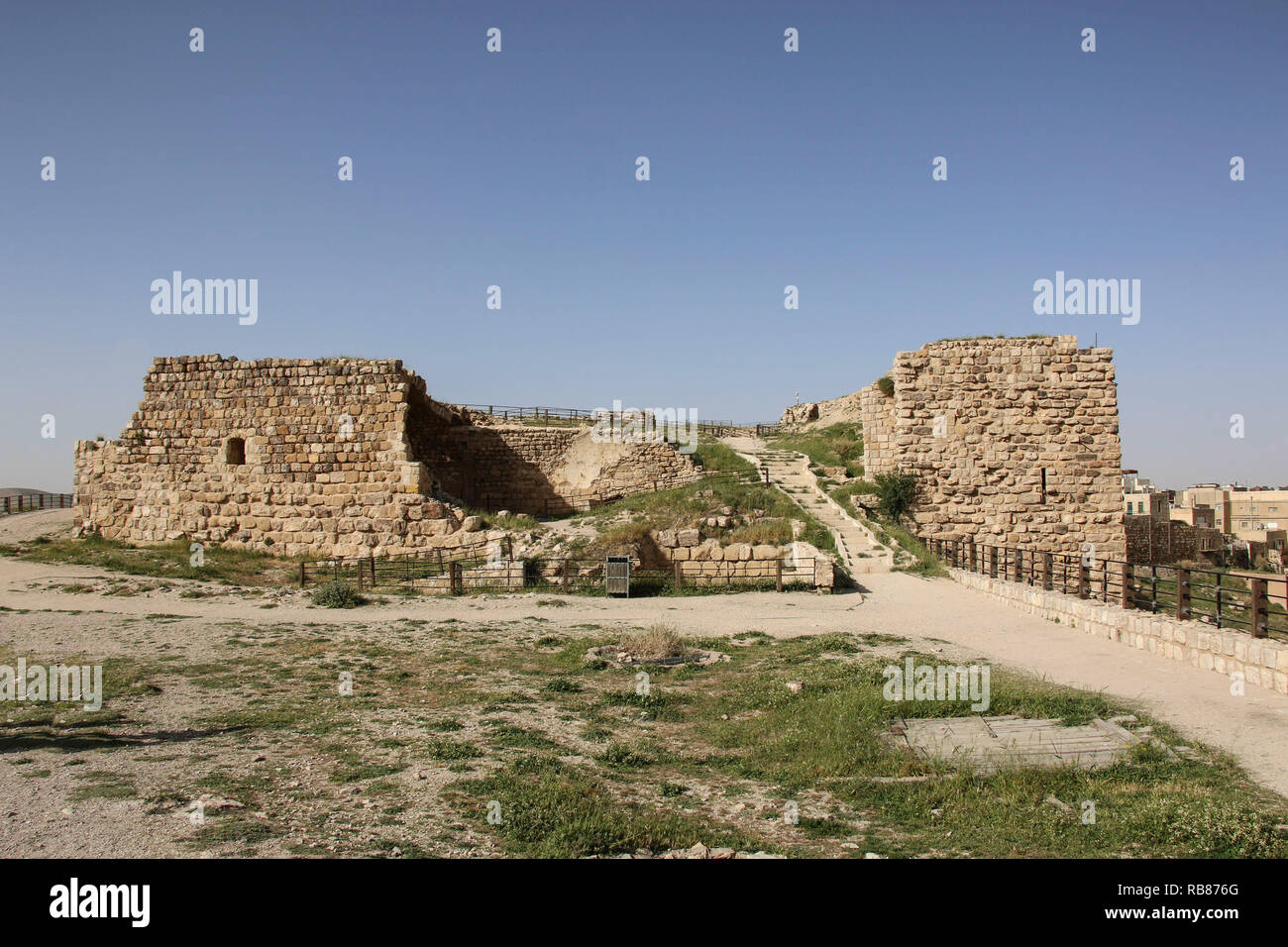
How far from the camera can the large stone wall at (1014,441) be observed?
74.6 feet

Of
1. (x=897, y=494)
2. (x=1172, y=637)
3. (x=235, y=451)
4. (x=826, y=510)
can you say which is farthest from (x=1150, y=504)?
(x=235, y=451)

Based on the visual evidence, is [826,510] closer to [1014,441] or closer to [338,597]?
[1014,441]

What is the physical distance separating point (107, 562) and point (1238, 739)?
22269 mm

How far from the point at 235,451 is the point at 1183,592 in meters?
22.9

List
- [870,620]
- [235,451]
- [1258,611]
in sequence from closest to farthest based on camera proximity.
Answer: [1258,611] → [870,620] → [235,451]

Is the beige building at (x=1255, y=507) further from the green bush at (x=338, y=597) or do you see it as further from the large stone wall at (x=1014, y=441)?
the green bush at (x=338, y=597)

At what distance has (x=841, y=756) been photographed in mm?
7043

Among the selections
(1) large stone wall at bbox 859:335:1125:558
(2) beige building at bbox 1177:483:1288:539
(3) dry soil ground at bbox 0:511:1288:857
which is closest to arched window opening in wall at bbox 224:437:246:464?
(3) dry soil ground at bbox 0:511:1288:857

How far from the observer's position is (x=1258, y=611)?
364 inches

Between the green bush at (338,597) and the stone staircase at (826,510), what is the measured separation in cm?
1122

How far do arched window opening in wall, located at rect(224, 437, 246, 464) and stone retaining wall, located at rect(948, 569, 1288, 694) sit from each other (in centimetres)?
2060
